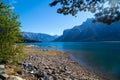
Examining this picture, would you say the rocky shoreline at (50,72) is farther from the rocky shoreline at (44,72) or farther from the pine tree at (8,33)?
the pine tree at (8,33)

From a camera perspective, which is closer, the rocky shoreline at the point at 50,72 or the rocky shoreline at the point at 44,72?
the rocky shoreline at the point at 44,72

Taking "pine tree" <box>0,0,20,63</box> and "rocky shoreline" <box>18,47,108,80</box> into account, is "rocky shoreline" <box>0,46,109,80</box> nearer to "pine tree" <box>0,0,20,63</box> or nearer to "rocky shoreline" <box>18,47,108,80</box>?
"rocky shoreline" <box>18,47,108,80</box>

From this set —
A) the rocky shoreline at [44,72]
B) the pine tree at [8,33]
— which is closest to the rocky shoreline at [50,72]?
the rocky shoreline at [44,72]

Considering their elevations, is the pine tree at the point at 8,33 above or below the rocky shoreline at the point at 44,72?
above

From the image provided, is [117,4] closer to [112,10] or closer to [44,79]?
[112,10]

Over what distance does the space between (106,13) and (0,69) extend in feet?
31.6

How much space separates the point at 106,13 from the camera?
39.7 feet

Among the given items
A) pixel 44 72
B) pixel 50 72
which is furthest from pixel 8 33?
pixel 50 72

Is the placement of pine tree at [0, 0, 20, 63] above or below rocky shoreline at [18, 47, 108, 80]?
above

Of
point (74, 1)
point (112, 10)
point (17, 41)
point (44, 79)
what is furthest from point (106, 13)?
point (17, 41)

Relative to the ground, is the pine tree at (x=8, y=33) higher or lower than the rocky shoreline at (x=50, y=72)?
higher

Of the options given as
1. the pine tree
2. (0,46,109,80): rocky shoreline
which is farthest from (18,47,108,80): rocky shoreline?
the pine tree

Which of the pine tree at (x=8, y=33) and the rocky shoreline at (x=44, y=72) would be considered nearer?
the rocky shoreline at (x=44, y=72)

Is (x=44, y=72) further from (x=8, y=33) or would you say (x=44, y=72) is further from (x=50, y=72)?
(x=8, y=33)
